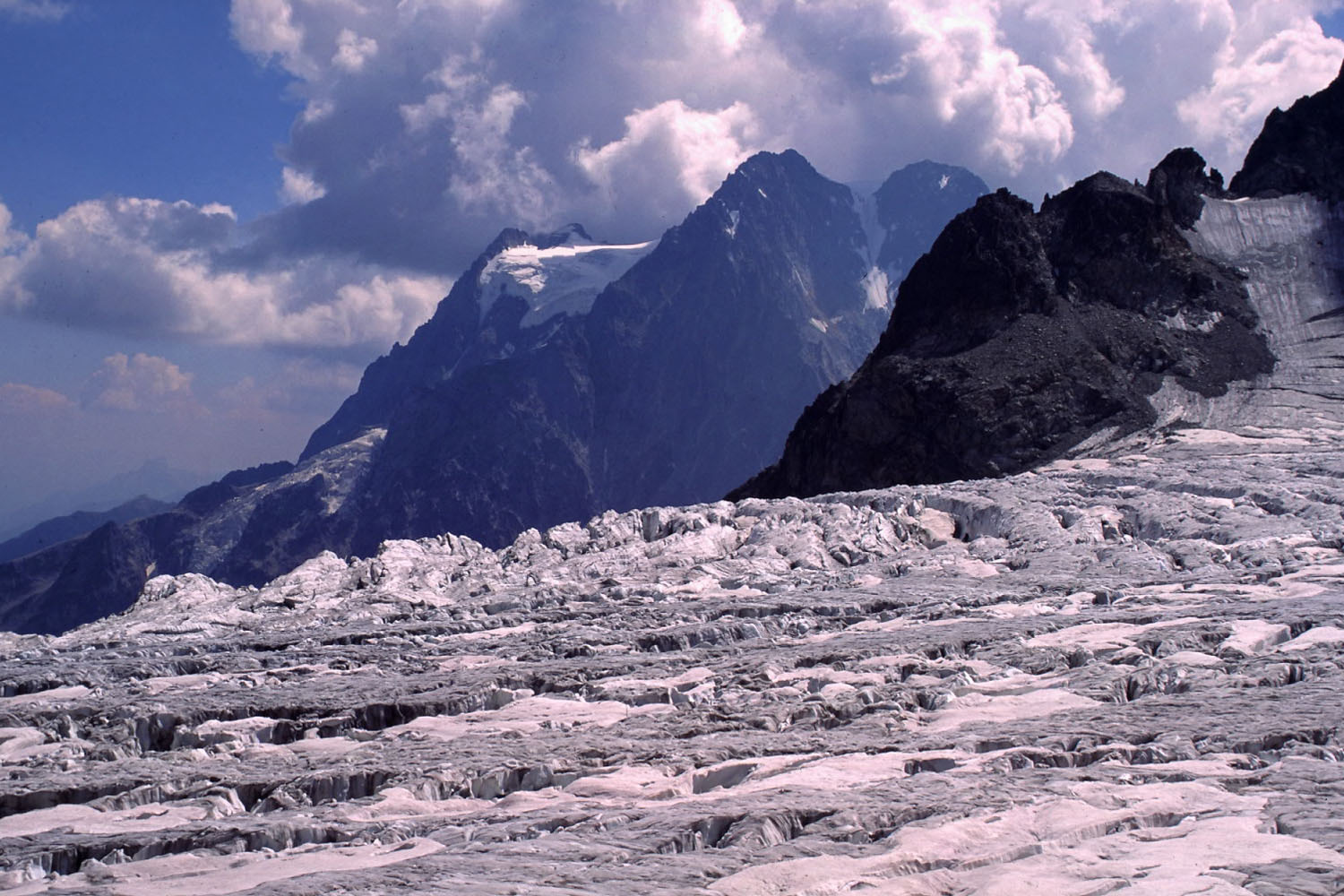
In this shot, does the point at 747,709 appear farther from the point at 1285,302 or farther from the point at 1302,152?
the point at 1302,152

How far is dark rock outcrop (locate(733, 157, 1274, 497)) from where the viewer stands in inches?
3280

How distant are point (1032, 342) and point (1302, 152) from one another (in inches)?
2211

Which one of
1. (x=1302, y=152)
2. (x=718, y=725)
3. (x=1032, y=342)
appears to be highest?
(x=1302, y=152)

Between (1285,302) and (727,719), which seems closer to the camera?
(727,719)

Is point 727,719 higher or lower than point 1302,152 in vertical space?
lower

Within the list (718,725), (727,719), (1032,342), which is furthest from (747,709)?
(1032,342)

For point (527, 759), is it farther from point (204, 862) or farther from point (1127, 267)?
point (1127, 267)

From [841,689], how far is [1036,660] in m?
4.02

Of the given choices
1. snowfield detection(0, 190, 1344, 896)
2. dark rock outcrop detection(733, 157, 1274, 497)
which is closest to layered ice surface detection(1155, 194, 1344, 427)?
dark rock outcrop detection(733, 157, 1274, 497)

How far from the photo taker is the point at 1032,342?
89.9m

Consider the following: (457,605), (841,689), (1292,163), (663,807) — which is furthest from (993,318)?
(663,807)

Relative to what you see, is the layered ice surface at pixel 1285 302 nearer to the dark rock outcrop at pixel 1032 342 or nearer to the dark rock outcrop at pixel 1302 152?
the dark rock outcrop at pixel 1032 342

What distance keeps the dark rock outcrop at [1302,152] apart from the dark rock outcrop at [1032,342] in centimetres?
1228

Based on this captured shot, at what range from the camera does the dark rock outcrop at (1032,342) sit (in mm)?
83312
